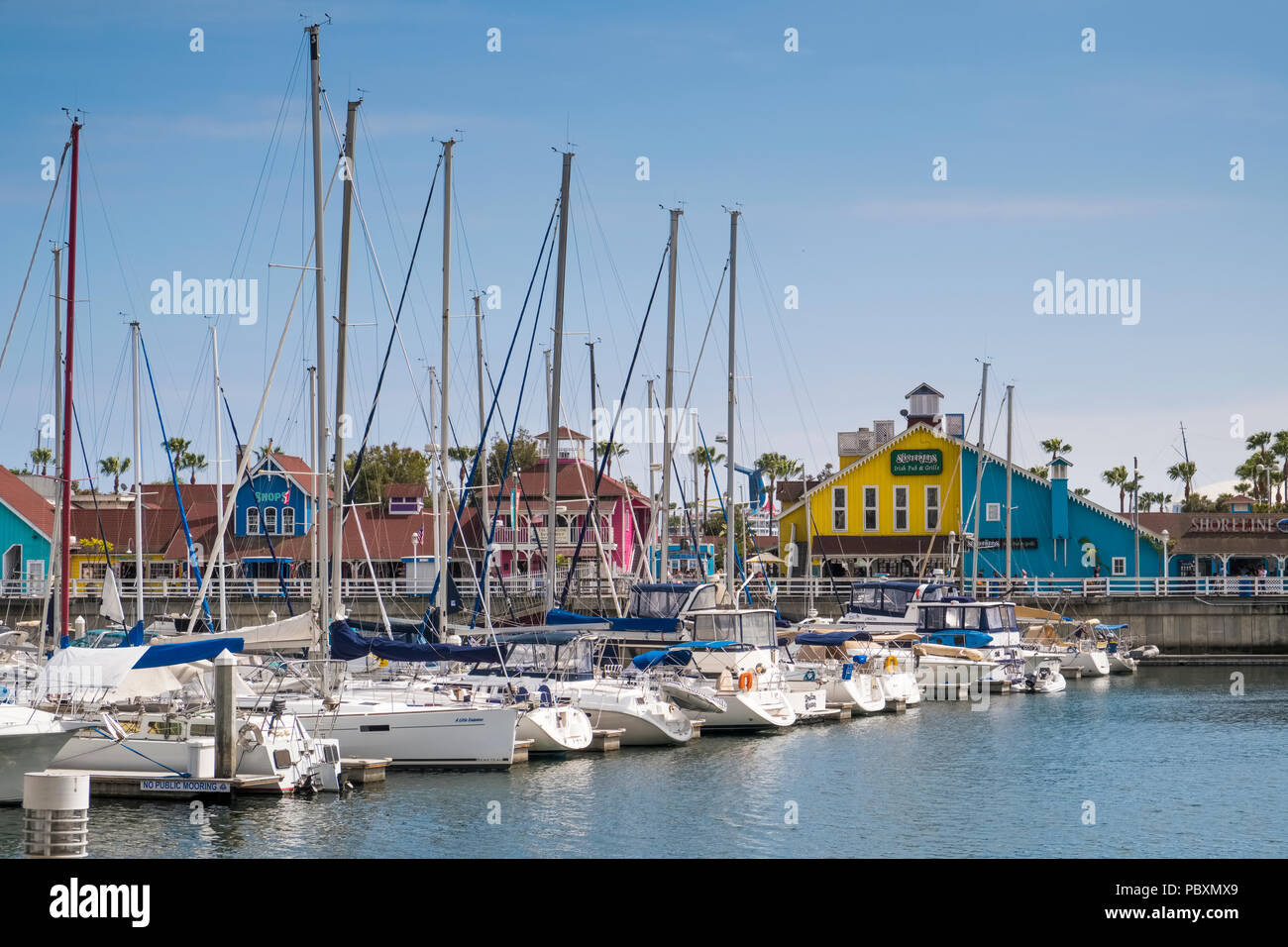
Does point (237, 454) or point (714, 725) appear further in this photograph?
point (237, 454)

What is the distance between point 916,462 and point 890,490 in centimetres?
194

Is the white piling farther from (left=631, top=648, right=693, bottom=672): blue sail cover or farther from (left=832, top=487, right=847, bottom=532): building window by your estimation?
(left=832, top=487, right=847, bottom=532): building window

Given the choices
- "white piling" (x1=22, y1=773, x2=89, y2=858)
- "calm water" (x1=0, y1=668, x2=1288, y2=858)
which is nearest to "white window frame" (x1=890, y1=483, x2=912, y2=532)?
"calm water" (x1=0, y1=668, x2=1288, y2=858)

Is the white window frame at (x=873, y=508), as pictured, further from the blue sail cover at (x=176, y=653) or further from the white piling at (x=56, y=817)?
the white piling at (x=56, y=817)

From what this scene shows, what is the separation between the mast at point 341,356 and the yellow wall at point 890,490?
40653 millimetres

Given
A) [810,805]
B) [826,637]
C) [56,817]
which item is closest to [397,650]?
[810,805]

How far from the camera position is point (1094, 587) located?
6600 cm

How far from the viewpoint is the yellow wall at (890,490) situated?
232ft

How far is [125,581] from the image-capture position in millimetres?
67938

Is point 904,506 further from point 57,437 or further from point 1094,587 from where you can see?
point 57,437

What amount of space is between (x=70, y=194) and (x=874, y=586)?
3090cm

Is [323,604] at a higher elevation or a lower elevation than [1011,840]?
higher
